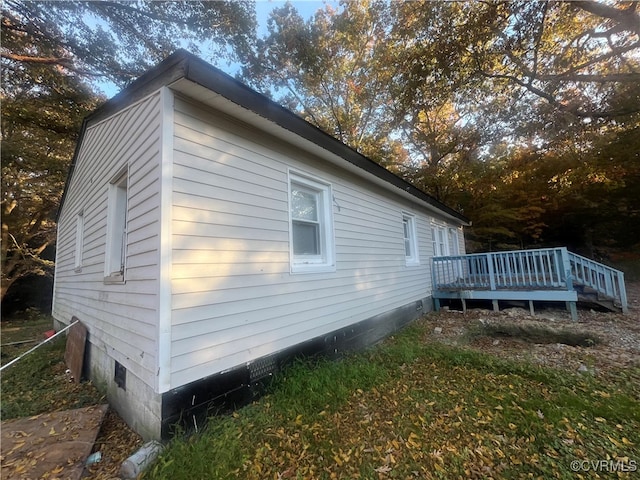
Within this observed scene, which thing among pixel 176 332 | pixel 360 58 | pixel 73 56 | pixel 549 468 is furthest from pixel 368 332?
pixel 360 58

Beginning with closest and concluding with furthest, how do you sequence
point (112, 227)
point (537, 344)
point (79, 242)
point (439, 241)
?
point (112, 227)
point (537, 344)
point (79, 242)
point (439, 241)

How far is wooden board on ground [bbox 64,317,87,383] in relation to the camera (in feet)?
14.2

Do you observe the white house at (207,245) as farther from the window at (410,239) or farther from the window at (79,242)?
the window at (410,239)

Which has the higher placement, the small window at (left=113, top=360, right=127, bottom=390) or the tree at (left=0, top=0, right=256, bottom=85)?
the tree at (left=0, top=0, right=256, bottom=85)

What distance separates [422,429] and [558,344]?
12.6 feet

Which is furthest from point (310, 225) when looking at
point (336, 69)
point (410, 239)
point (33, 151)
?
point (336, 69)

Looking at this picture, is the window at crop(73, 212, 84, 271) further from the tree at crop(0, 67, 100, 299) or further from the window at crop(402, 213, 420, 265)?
the window at crop(402, 213, 420, 265)

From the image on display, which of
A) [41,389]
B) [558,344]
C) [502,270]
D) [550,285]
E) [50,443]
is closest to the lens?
[50,443]

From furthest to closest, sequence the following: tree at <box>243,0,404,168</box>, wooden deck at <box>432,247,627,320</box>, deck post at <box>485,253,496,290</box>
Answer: tree at <box>243,0,404,168</box> < deck post at <box>485,253,496,290</box> < wooden deck at <box>432,247,627,320</box>

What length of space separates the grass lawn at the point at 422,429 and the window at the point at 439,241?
6226 millimetres

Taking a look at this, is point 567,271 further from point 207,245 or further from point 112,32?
point 112,32

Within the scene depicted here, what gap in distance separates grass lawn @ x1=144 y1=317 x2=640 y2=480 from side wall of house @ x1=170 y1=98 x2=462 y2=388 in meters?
0.59

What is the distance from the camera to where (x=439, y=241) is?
401 inches

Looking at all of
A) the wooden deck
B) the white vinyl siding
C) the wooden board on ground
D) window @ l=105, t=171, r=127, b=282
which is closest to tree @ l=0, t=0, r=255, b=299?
the white vinyl siding
